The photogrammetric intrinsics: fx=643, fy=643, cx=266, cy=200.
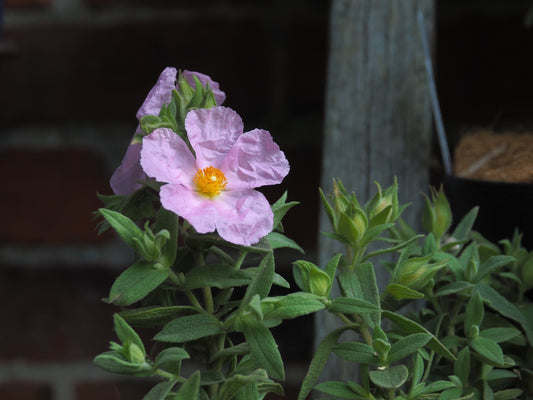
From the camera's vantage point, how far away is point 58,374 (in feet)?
2.32

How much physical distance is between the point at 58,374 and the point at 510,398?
1.72 feet

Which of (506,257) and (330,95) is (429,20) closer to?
(330,95)

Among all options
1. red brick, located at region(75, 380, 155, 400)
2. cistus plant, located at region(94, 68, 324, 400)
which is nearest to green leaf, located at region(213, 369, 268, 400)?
cistus plant, located at region(94, 68, 324, 400)

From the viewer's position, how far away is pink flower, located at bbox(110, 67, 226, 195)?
0.95ft

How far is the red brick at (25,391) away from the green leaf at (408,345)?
54cm

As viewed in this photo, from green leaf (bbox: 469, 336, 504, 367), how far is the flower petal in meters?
0.12

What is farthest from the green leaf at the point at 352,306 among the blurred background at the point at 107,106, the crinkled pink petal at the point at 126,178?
the blurred background at the point at 107,106

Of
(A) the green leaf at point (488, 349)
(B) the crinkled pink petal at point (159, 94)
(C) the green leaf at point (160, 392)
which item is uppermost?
(B) the crinkled pink petal at point (159, 94)

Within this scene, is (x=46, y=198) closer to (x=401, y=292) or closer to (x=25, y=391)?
(x=25, y=391)

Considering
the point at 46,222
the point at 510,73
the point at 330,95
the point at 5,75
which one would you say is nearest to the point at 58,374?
the point at 46,222

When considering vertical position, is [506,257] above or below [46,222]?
above

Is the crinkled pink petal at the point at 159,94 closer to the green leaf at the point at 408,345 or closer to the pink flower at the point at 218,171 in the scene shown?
the pink flower at the point at 218,171

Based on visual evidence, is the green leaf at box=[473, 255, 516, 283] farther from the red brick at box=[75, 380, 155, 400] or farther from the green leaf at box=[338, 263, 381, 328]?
the red brick at box=[75, 380, 155, 400]

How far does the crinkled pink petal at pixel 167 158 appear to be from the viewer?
0.84ft
